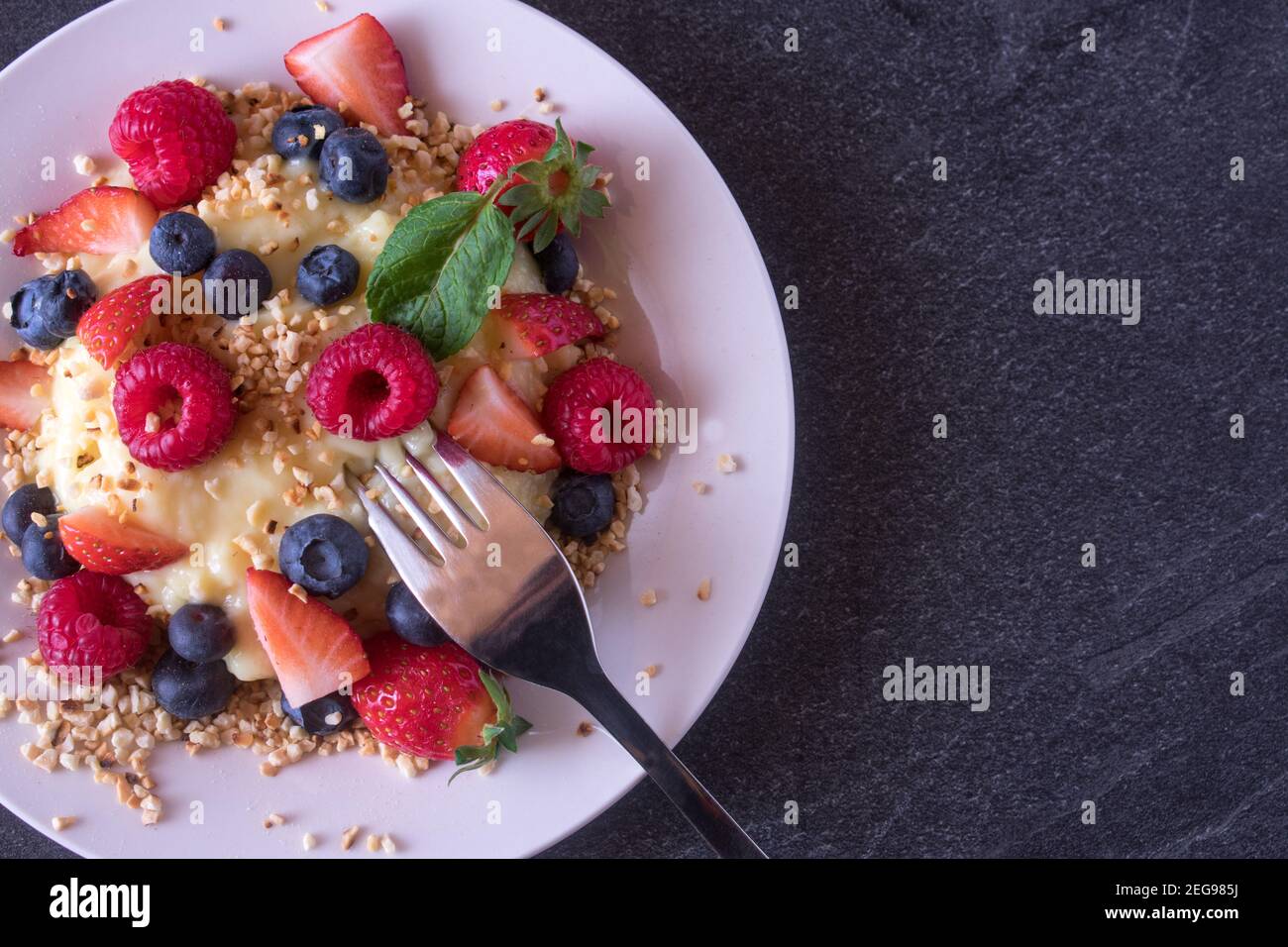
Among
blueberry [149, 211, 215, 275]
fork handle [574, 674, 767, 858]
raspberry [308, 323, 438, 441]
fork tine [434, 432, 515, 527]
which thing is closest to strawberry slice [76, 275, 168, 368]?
blueberry [149, 211, 215, 275]

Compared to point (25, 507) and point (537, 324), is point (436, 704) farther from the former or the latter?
point (25, 507)

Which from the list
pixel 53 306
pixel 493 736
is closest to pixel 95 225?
pixel 53 306

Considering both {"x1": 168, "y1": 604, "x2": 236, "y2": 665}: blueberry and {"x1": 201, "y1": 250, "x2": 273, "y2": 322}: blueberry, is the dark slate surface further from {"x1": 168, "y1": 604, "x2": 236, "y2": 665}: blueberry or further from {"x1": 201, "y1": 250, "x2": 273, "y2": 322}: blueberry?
{"x1": 201, "y1": 250, "x2": 273, "y2": 322}: blueberry

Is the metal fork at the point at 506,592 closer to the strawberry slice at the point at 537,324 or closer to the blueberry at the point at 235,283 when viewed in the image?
the strawberry slice at the point at 537,324

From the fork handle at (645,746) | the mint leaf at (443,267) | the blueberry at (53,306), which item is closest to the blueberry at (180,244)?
the blueberry at (53,306)

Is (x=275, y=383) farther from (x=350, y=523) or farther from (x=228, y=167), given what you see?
(x=228, y=167)

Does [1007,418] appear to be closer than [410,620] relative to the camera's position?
No

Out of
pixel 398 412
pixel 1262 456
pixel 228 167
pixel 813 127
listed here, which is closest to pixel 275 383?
pixel 398 412
